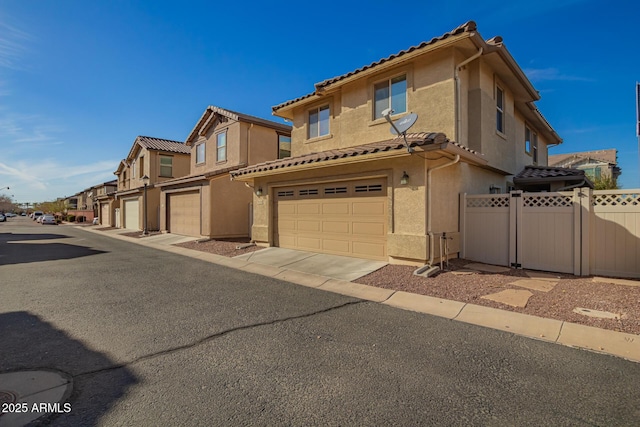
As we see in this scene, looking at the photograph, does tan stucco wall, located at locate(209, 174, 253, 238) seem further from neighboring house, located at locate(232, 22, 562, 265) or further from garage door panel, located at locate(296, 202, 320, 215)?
garage door panel, located at locate(296, 202, 320, 215)

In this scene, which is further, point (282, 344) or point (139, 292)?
point (139, 292)

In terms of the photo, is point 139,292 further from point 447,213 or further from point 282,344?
point 447,213

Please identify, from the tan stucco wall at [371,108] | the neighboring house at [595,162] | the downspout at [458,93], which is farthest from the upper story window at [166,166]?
the neighboring house at [595,162]

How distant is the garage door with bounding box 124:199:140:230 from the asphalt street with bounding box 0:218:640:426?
2171 centimetres

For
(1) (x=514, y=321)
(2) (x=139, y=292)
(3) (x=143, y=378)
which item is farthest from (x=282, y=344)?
(2) (x=139, y=292)

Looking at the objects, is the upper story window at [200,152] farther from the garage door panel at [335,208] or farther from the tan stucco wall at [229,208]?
the garage door panel at [335,208]

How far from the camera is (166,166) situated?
87.0 feet

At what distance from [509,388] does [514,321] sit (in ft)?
7.28

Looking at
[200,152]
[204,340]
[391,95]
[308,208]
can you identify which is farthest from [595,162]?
[204,340]

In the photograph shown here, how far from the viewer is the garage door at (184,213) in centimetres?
1781

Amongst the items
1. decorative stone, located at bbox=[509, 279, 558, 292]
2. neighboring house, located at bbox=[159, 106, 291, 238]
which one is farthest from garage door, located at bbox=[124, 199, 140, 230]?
decorative stone, located at bbox=[509, 279, 558, 292]

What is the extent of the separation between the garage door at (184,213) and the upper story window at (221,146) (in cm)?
281

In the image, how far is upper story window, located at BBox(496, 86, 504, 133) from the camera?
1140 cm

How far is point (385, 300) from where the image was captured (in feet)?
20.7
